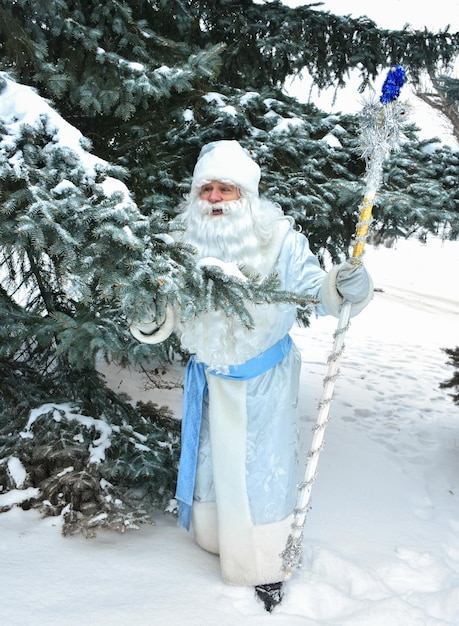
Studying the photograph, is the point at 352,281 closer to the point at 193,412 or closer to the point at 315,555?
the point at 193,412

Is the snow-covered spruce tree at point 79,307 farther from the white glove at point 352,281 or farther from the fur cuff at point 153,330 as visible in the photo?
the white glove at point 352,281

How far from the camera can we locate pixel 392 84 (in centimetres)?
195

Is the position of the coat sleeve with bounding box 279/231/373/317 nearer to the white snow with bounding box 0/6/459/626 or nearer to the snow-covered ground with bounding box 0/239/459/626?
the white snow with bounding box 0/6/459/626

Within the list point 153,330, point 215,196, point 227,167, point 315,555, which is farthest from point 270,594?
point 227,167

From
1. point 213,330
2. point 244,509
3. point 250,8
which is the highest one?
point 250,8

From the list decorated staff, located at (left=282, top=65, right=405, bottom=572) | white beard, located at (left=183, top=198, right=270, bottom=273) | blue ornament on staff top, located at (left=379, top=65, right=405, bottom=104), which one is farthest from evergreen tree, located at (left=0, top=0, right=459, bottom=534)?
blue ornament on staff top, located at (left=379, top=65, right=405, bottom=104)

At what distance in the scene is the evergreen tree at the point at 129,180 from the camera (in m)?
1.72

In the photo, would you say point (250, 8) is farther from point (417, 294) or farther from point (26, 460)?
point (417, 294)

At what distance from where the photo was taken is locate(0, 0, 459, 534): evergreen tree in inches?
67.6

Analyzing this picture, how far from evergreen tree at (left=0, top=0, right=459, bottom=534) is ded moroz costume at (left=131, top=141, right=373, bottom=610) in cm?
36

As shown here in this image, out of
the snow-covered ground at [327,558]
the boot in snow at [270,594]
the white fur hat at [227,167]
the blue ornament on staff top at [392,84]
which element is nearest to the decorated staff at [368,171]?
the blue ornament on staff top at [392,84]

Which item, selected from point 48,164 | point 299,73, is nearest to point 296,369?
point 48,164

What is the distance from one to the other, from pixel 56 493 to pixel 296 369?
1.40 m

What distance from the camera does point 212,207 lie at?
2221 millimetres
